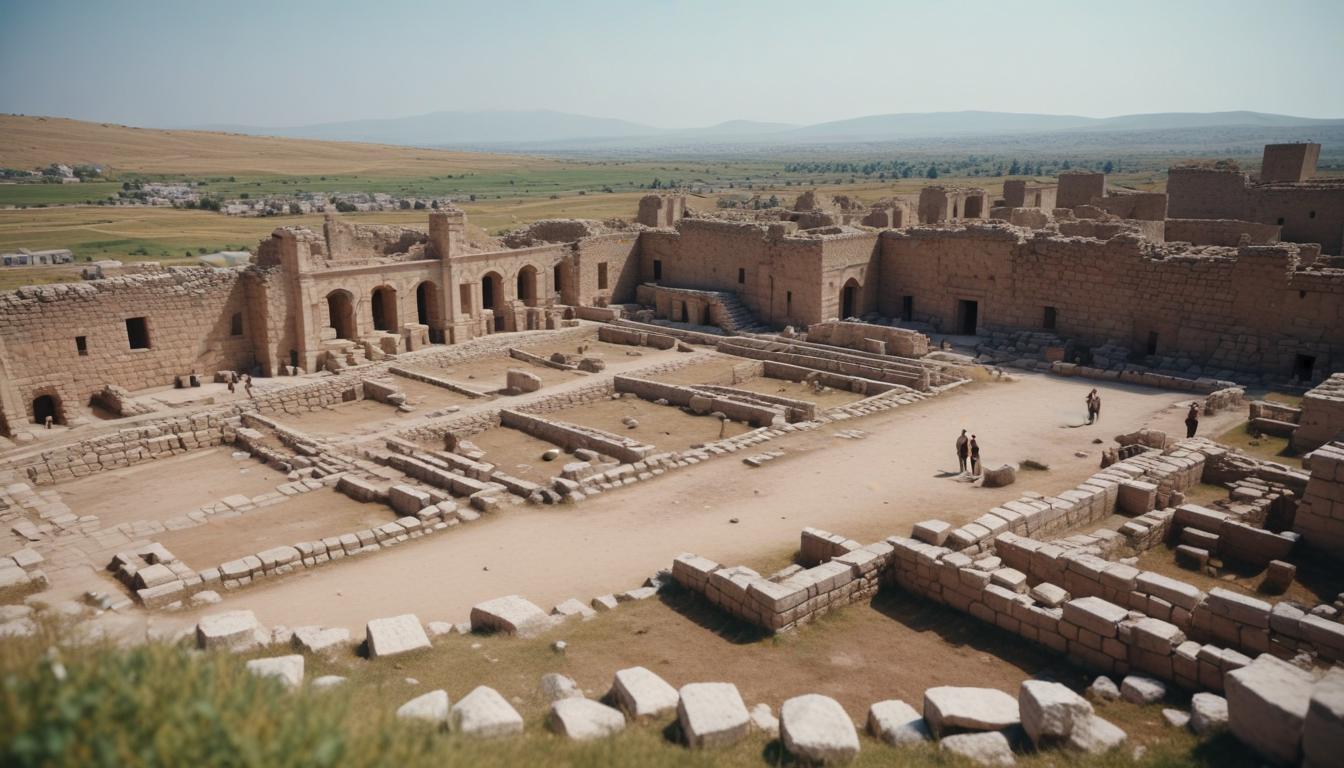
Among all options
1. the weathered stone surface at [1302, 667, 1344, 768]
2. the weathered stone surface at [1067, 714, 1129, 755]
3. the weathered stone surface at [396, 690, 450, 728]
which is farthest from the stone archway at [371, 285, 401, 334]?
the weathered stone surface at [1302, 667, 1344, 768]

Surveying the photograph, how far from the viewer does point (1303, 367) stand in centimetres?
2323

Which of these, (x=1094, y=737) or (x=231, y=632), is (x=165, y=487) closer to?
(x=231, y=632)

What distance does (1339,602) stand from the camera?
414 inches

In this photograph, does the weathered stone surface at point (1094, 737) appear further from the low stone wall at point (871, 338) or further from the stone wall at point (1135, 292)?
the stone wall at point (1135, 292)

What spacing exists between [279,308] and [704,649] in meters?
20.9

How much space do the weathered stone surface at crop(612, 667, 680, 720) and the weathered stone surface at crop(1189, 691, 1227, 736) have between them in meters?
4.90

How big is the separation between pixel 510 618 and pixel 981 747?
5571mm

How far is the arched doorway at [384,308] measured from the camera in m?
29.5

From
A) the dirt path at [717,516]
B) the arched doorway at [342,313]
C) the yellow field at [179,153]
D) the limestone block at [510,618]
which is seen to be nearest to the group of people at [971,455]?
the dirt path at [717,516]

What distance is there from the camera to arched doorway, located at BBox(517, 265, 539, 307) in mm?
33875

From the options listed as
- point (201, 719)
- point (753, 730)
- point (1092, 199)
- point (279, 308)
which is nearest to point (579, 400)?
point (279, 308)

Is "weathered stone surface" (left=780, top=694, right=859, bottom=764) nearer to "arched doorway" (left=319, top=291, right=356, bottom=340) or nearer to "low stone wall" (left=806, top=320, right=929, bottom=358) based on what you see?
"low stone wall" (left=806, top=320, right=929, bottom=358)

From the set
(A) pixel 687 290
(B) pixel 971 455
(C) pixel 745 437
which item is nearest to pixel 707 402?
(C) pixel 745 437

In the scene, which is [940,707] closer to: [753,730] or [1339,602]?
[753,730]
